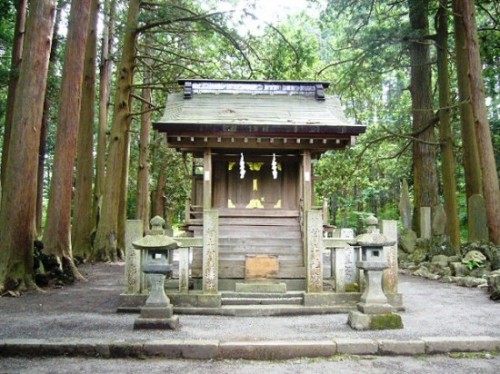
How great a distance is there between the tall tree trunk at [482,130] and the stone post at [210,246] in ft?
26.7

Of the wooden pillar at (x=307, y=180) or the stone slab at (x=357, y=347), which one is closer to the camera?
the stone slab at (x=357, y=347)

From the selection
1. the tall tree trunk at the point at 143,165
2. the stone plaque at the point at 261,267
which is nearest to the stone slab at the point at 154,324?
the stone plaque at the point at 261,267

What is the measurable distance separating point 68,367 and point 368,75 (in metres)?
15.2

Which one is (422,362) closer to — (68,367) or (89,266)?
(68,367)

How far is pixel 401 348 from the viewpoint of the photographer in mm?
5586

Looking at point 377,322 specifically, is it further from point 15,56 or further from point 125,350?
point 15,56

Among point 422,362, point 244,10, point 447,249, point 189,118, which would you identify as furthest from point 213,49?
point 422,362

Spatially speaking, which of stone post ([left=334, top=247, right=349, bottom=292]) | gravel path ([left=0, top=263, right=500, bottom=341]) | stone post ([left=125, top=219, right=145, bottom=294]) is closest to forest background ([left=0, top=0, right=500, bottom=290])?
gravel path ([left=0, top=263, right=500, bottom=341])

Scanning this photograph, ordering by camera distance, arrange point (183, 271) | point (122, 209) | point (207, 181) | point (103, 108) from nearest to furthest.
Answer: point (183, 271)
point (207, 181)
point (122, 209)
point (103, 108)

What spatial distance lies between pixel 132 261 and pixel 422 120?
501 inches

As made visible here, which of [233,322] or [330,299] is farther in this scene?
[330,299]

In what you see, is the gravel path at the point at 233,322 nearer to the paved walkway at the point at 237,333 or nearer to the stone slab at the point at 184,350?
the paved walkway at the point at 237,333

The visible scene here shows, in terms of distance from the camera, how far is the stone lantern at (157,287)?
6.47m

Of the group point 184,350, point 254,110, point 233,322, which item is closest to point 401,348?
point 233,322
